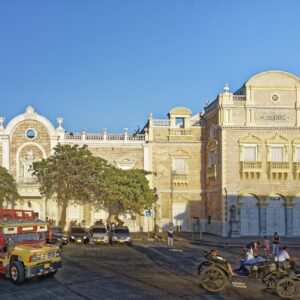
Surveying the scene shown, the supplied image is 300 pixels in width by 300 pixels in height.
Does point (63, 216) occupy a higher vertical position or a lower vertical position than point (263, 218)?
higher

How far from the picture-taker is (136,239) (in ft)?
132

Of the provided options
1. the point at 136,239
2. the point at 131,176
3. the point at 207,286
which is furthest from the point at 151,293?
the point at 131,176

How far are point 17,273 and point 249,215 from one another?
2823 cm

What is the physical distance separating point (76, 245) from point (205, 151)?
18.3m

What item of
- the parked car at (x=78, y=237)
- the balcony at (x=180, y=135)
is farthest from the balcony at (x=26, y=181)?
the balcony at (x=180, y=135)

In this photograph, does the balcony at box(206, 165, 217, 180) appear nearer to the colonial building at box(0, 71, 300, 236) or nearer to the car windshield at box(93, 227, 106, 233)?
the colonial building at box(0, 71, 300, 236)

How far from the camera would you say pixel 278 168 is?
42781 mm

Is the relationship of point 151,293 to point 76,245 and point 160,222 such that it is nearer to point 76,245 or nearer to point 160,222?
point 76,245

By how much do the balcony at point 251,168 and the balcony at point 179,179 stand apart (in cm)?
665

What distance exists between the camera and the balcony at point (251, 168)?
140 ft

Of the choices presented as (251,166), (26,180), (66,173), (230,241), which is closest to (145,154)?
(66,173)

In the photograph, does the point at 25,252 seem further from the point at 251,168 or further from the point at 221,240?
the point at 251,168

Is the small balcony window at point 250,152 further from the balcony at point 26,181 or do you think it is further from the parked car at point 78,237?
the balcony at point 26,181

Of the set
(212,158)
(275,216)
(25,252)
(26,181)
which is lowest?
(275,216)
